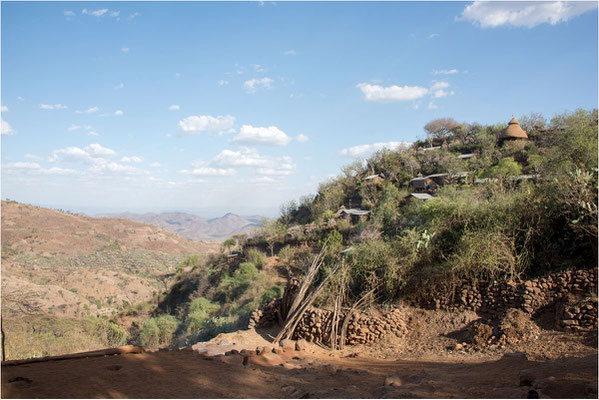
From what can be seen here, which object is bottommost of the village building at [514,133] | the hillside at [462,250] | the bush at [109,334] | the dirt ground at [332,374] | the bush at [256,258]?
the bush at [109,334]

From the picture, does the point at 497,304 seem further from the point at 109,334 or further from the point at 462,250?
the point at 109,334

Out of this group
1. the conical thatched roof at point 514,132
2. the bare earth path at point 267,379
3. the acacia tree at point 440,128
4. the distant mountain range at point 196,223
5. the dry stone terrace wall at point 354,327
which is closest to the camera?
the bare earth path at point 267,379

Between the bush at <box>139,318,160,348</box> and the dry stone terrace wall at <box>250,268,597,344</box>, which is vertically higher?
the dry stone terrace wall at <box>250,268,597,344</box>

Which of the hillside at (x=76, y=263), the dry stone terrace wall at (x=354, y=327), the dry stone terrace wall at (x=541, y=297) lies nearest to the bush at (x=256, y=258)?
the hillside at (x=76, y=263)

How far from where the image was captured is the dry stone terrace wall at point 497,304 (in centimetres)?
668

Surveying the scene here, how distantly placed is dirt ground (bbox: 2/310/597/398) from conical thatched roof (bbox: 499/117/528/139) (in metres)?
27.6

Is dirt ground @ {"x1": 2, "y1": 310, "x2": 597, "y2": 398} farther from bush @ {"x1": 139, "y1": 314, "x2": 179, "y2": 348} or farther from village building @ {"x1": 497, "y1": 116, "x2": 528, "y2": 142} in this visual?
village building @ {"x1": 497, "y1": 116, "x2": 528, "y2": 142}

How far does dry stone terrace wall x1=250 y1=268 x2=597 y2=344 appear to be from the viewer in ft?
21.9

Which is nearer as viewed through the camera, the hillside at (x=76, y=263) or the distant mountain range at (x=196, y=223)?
the hillside at (x=76, y=263)

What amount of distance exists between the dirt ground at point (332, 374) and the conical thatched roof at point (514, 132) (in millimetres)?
27597

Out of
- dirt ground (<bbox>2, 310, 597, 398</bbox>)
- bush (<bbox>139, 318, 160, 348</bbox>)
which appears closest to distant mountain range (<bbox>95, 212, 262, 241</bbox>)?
bush (<bbox>139, 318, 160, 348</bbox>)

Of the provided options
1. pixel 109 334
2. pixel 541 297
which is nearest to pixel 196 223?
pixel 109 334

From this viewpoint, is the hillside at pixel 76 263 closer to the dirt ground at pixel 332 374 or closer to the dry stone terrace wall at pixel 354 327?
the dry stone terrace wall at pixel 354 327

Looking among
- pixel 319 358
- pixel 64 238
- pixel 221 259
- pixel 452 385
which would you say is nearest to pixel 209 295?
pixel 221 259
